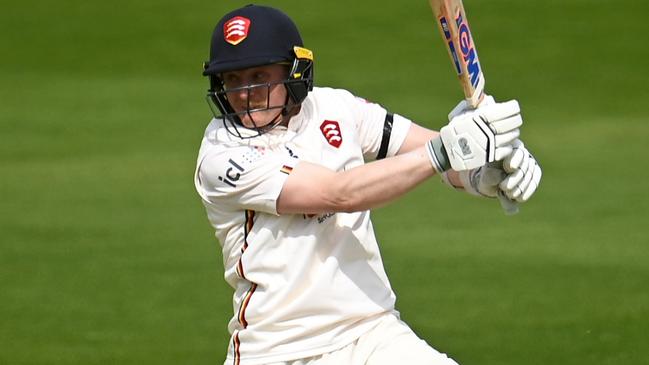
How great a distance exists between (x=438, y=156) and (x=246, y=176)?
2.38 feet

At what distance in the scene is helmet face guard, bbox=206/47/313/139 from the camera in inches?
194

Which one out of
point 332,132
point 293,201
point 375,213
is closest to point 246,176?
point 293,201

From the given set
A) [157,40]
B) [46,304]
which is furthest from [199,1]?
[46,304]

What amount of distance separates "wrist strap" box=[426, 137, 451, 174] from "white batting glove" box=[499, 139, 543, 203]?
0.26 m

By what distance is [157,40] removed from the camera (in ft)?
42.5

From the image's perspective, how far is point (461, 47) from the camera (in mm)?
4836

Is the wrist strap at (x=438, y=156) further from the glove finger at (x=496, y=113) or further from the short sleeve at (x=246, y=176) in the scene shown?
the short sleeve at (x=246, y=176)

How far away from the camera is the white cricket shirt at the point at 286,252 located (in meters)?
4.87

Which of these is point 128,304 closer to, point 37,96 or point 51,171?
point 51,171

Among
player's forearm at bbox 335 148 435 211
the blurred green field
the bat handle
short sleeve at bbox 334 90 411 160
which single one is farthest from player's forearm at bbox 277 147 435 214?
the blurred green field

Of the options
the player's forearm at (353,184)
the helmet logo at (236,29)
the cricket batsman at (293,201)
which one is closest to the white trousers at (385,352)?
the cricket batsman at (293,201)

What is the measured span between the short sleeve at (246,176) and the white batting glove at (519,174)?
77cm

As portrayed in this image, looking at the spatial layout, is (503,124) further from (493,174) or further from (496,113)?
(493,174)

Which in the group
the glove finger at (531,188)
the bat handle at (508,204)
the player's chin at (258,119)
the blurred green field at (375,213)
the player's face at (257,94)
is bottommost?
the blurred green field at (375,213)
